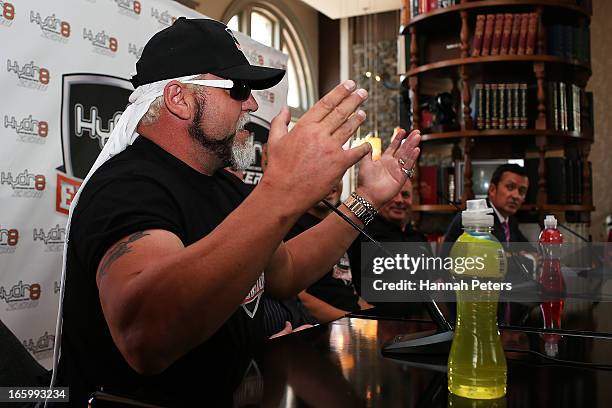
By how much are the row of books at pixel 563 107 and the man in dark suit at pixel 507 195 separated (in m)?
0.39

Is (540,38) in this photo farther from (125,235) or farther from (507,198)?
(125,235)

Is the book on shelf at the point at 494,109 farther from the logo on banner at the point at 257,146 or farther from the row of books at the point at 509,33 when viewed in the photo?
the logo on banner at the point at 257,146

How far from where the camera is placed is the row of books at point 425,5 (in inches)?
143

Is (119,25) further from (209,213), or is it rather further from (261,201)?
(261,201)

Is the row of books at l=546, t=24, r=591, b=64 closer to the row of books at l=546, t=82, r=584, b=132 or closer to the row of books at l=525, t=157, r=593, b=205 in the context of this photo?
the row of books at l=546, t=82, r=584, b=132

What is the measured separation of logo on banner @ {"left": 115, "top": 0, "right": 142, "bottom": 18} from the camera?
2502mm

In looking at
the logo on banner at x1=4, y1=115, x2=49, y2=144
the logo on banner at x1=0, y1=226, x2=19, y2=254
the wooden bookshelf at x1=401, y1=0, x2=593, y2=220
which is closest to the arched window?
the wooden bookshelf at x1=401, y1=0, x2=593, y2=220

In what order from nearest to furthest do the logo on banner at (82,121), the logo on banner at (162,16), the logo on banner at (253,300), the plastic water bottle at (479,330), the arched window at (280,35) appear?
the plastic water bottle at (479,330) → the logo on banner at (253,300) → the logo on banner at (82,121) → the logo on banner at (162,16) → the arched window at (280,35)

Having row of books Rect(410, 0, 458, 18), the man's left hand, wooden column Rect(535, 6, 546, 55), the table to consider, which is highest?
row of books Rect(410, 0, 458, 18)

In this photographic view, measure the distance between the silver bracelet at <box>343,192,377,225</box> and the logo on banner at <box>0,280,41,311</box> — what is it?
4.47 ft

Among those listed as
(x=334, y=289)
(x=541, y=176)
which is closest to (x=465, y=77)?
(x=541, y=176)

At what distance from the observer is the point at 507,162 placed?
3.66m

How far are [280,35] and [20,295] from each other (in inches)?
232

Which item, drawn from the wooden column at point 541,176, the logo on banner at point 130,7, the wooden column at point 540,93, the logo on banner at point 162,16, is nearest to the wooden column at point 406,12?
the wooden column at point 540,93
